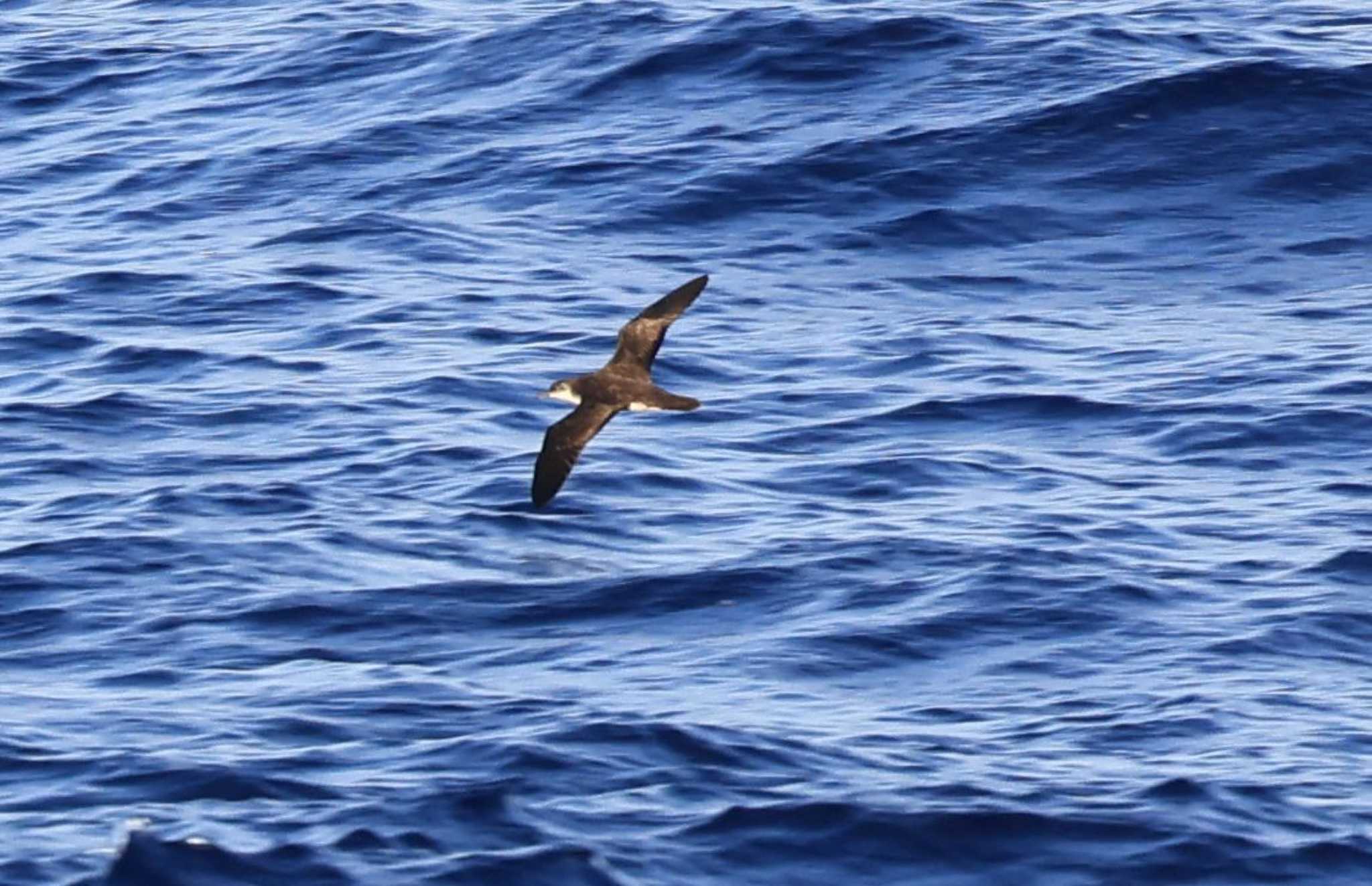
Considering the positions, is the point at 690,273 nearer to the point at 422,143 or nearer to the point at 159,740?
the point at 422,143

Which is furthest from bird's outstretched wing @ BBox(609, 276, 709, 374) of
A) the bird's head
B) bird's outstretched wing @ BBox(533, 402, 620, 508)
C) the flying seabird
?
bird's outstretched wing @ BBox(533, 402, 620, 508)

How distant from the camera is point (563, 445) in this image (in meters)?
14.0

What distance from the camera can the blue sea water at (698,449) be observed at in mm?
11109

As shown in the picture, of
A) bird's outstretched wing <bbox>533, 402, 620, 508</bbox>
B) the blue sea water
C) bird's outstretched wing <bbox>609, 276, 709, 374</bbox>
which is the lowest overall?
the blue sea water

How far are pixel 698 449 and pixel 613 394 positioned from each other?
185cm

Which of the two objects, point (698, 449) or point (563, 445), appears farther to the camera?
point (698, 449)

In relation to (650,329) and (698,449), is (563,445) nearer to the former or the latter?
(650,329)

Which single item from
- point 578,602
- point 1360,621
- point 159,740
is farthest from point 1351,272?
point 159,740

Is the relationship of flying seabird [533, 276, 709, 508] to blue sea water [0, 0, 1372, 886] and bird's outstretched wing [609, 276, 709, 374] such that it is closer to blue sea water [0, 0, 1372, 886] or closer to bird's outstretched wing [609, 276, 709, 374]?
bird's outstretched wing [609, 276, 709, 374]

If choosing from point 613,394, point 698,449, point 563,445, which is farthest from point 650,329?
point 698,449

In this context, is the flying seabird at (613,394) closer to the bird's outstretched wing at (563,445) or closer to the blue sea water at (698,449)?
the bird's outstretched wing at (563,445)

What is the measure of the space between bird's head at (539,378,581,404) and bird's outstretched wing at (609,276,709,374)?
0.83ft

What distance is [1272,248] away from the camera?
19.6 meters

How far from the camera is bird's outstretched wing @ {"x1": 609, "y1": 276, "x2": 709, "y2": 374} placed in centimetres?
1452
